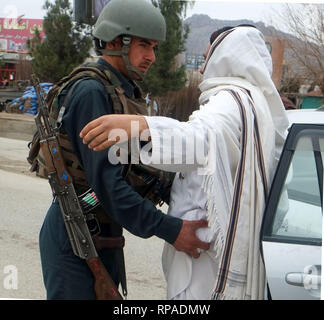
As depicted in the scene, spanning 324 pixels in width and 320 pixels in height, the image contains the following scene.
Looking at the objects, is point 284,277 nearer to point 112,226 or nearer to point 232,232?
point 232,232

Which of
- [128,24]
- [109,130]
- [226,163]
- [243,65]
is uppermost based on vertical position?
[128,24]

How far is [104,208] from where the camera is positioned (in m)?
2.11

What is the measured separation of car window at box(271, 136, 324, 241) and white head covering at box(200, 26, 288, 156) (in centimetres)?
41

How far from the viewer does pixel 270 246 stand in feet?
7.39

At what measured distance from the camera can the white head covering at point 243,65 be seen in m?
2.06

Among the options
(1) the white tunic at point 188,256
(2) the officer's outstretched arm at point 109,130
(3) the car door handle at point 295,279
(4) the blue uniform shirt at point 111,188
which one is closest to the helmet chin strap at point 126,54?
(4) the blue uniform shirt at point 111,188

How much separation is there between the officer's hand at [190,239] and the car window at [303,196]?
0.47 metres

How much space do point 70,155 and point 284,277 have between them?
1.03m

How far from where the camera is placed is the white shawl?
1888mm

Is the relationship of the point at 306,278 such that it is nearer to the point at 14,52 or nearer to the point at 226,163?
the point at 226,163

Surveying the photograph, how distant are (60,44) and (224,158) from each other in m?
14.0

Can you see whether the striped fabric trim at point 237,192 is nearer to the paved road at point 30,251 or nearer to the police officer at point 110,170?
the police officer at point 110,170

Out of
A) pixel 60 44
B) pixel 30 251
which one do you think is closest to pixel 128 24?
pixel 30 251
